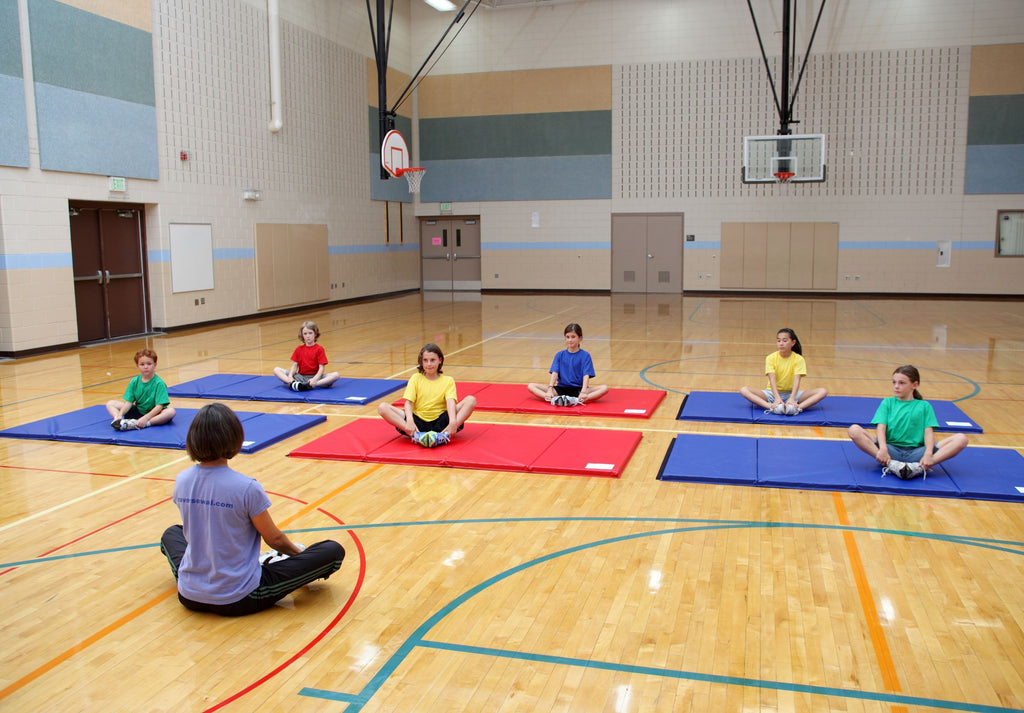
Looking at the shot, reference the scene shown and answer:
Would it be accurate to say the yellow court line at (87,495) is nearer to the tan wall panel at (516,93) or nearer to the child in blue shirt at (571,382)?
the child in blue shirt at (571,382)

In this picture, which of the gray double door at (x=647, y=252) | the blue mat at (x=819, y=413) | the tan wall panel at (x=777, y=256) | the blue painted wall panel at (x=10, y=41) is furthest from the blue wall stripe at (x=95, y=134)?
the tan wall panel at (x=777, y=256)

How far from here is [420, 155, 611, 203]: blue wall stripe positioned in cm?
Result: 2595

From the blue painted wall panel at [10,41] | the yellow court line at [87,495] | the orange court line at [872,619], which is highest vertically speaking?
the blue painted wall panel at [10,41]

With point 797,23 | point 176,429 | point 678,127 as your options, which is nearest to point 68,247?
point 176,429

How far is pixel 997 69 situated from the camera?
22406mm

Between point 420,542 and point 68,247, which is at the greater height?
point 68,247

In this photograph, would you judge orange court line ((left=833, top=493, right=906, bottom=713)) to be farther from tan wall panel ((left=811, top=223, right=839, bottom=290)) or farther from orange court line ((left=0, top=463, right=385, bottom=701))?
tan wall panel ((left=811, top=223, right=839, bottom=290))

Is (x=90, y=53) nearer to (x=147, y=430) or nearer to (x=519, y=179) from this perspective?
(x=147, y=430)

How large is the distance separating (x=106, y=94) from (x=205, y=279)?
434cm

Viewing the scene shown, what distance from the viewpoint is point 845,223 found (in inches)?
948

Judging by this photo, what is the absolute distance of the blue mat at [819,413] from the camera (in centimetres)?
839

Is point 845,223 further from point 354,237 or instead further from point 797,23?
point 354,237

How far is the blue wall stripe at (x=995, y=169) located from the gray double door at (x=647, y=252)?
26.1ft

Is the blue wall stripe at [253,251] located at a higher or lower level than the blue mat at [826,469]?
higher
